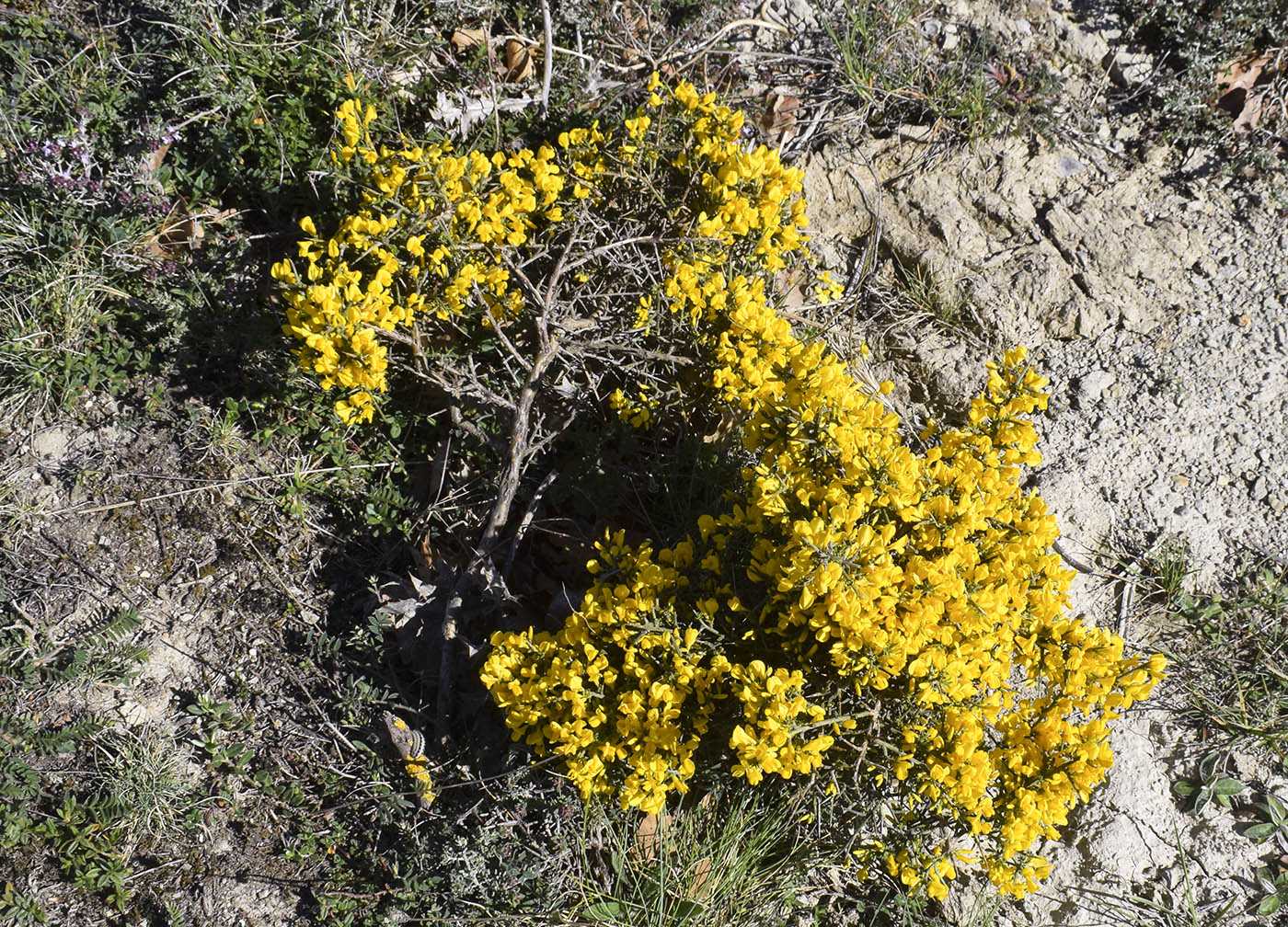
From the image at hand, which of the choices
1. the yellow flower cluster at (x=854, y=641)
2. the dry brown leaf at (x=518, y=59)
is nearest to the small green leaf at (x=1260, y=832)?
the yellow flower cluster at (x=854, y=641)

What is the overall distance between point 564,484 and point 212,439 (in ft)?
3.97

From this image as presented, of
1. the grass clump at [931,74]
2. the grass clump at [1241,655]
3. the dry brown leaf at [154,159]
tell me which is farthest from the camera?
the grass clump at [931,74]

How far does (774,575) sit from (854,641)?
0.84 feet

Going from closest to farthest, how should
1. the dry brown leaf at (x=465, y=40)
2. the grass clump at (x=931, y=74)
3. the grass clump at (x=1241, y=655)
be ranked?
the grass clump at (x=1241, y=655) < the dry brown leaf at (x=465, y=40) < the grass clump at (x=931, y=74)

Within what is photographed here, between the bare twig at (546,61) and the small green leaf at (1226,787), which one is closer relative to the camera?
the small green leaf at (1226,787)

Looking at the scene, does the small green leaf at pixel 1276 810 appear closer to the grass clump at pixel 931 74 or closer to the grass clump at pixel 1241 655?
the grass clump at pixel 1241 655

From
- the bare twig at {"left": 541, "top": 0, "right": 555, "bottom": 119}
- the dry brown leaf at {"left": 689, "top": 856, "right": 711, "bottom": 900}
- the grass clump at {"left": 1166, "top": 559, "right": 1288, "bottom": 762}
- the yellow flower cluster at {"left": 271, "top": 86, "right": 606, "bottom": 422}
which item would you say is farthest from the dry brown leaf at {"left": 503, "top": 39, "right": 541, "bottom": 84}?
the grass clump at {"left": 1166, "top": 559, "right": 1288, "bottom": 762}

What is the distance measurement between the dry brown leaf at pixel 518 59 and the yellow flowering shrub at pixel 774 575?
775mm

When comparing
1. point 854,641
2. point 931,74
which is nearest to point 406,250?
point 854,641

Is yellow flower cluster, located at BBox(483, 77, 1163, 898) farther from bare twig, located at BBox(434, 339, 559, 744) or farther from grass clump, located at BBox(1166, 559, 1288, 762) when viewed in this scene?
grass clump, located at BBox(1166, 559, 1288, 762)

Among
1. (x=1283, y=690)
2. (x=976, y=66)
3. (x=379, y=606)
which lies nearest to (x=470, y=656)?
(x=379, y=606)

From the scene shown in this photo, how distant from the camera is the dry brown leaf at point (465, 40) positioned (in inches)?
142

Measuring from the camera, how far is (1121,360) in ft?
11.3

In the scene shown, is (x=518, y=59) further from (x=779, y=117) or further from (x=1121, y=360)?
(x=1121, y=360)
